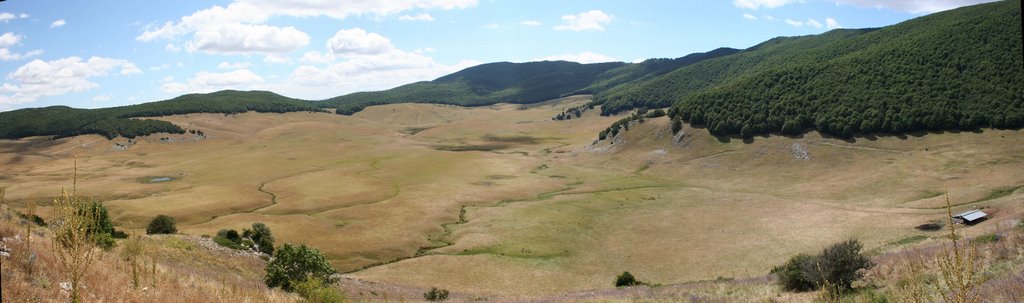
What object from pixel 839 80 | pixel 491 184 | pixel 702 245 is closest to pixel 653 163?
pixel 491 184

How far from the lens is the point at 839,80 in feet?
431

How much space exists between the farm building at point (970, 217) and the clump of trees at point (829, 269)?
38.1 m

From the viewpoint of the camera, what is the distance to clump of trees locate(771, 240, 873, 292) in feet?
87.6

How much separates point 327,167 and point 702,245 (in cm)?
10538

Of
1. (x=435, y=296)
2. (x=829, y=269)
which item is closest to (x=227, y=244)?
(x=435, y=296)

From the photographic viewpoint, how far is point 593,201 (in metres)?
91.8

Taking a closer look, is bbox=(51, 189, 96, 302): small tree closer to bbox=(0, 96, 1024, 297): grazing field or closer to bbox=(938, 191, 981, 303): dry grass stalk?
bbox=(938, 191, 981, 303): dry grass stalk

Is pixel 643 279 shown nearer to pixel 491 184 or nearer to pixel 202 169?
pixel 491 184

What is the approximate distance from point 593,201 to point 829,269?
213 ft

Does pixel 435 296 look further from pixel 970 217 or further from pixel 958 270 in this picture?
pixel 970 217

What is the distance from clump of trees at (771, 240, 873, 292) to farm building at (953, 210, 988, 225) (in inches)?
1501

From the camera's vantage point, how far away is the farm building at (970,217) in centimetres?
5574

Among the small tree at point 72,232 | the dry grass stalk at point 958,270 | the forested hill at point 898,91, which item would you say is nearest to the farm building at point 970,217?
the forested hill at point 898,91

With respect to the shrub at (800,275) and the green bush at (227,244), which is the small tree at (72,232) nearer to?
the shrub at (800,275)
